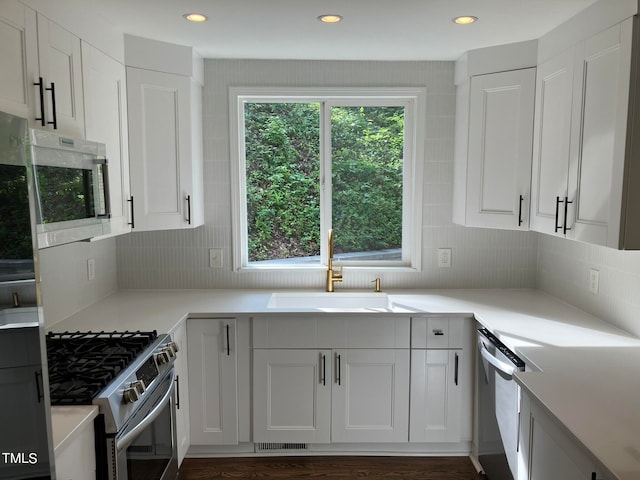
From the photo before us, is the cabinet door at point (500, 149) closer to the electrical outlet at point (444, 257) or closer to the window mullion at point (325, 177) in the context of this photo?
the electrical outlet at point (444, 257)

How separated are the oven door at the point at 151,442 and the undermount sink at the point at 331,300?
98 centimetres

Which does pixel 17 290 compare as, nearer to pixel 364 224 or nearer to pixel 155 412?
pixel 155 412

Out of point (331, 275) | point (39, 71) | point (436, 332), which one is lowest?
point (436, 332)

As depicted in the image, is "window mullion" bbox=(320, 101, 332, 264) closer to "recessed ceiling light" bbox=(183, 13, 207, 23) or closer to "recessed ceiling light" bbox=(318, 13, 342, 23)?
"recessed ceiling light" bbox=(318, 13, 342, 23)

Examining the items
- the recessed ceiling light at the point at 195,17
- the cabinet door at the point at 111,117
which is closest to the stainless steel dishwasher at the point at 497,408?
the cabinet door at the point at 111,117

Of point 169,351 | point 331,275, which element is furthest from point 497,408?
point 169,351

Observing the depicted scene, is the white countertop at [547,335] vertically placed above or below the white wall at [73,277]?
below

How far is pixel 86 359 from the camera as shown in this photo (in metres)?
1.89

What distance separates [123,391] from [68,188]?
27.9 inches

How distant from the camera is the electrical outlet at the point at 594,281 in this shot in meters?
2.52

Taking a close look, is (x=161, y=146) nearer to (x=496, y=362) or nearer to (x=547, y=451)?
(x=496, y=362)

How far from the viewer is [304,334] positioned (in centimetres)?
266

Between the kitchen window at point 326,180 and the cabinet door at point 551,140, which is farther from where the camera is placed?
the kitchen window at point 326,180

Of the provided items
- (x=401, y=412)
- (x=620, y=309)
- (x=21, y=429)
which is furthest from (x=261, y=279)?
(x=21, y=429)
